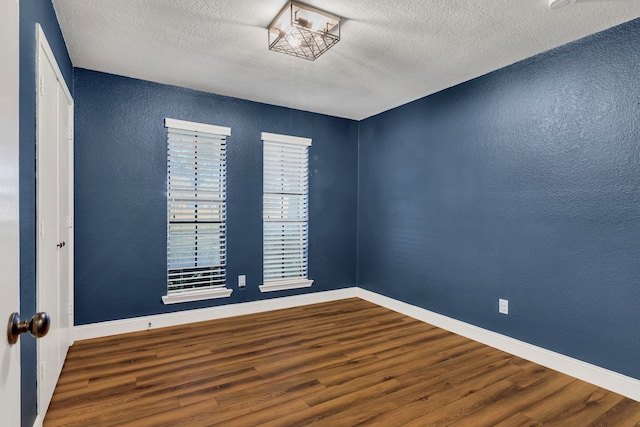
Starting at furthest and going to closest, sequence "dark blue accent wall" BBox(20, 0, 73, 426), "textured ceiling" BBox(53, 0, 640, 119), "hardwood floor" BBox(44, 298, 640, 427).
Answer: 1. "textured ceiling" BBox(53, 0, 640, 119)
2. "hardwood floor" BBox(44, 298, 640, 427)
3. "dark blue accent wall" BBox(20, 0, 73, 426)

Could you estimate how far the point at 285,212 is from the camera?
443 cm

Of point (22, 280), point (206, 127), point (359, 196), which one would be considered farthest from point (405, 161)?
point (22, 280)

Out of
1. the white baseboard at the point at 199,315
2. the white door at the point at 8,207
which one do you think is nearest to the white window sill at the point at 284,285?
the white baseboard at the point at 199,315

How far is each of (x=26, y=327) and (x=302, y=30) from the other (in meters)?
2.28

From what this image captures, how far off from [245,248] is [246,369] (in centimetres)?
165

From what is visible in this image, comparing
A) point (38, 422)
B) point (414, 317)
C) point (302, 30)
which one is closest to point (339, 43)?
point (302, 30)

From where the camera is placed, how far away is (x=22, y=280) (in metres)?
1.54

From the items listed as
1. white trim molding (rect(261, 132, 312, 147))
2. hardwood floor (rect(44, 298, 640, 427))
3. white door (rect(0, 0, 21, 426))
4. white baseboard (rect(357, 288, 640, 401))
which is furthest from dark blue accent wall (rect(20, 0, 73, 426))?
white baseboard (rect(357, 288, 640, 401))

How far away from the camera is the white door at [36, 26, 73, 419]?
1904 mm

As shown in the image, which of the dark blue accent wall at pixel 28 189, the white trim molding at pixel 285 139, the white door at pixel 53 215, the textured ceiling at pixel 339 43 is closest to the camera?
the dark blue accent wall at pixel 28 189

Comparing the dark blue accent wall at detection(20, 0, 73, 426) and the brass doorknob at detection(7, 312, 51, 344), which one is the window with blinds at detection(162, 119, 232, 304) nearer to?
the dark blue accent wall at detection(20, 0, 73, 426)

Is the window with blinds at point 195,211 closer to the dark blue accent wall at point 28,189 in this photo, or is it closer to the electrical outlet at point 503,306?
the dark blue accent wall at point 28,189

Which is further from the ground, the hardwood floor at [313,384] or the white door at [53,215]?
the white door at [53,215]

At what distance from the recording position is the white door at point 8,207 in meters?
0.72
